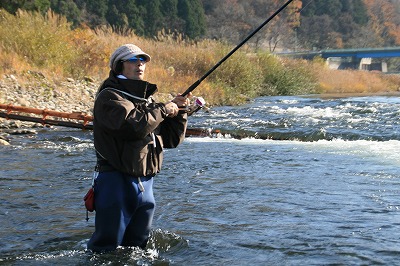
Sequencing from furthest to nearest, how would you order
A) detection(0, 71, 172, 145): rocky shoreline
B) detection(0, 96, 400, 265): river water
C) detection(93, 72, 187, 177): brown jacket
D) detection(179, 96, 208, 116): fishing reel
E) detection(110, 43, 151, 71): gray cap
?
detection(0, 71, 172, 145): rocky shoreline < detection(0, 96, 400, 265): river water < detection(179, 96, 208, 116): fishing reel < detection(110, 43, 151, 71): gray cap < detection(93, 72, 187, 177): brown jacket

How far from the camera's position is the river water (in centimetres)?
564

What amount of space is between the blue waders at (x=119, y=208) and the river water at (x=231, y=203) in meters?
0.15

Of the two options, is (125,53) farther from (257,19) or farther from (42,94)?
(257,19)

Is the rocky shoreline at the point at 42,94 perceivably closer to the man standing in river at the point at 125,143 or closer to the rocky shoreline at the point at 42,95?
the rocky shoreline at the point at 42,95

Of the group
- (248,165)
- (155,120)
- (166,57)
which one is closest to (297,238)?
(155,120)

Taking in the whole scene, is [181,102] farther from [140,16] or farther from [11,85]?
[140,16]

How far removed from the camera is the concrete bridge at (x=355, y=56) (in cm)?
7894

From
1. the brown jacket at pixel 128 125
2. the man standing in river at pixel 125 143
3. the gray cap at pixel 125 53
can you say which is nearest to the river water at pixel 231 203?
the man standing in river at pixel 125 143

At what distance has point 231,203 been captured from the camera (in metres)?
7.66

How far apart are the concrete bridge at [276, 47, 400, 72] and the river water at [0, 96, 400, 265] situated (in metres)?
61.9

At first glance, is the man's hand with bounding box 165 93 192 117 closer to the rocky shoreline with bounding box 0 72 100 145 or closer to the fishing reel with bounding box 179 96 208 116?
the fishing reel with bounding box 179 96 208 116

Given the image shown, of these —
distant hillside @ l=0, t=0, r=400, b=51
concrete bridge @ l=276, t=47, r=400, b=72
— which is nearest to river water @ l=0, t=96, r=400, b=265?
distant hillside @ l=0, t=0, r=400, b=51

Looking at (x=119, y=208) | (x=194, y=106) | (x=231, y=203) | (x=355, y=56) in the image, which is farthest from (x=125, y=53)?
(x=355, y=56)

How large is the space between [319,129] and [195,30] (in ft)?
168
